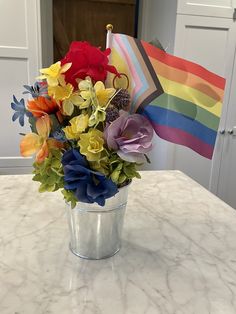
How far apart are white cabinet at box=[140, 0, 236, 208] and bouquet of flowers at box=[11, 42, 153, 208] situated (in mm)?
1509

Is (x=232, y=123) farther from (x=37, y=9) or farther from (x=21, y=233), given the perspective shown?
(x=21, y=233)

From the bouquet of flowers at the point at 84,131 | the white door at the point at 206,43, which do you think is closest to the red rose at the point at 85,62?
the bouquet of flowers at the point at 84,131

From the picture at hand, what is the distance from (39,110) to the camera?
66 cm

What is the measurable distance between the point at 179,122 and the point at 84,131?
22cm

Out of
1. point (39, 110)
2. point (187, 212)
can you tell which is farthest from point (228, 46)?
point (39, 110)

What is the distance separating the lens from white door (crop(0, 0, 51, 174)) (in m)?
1.79

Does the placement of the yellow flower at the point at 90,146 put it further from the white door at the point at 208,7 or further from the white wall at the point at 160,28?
the white door at the point at 208,7

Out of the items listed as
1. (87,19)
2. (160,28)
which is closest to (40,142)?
(160,28)

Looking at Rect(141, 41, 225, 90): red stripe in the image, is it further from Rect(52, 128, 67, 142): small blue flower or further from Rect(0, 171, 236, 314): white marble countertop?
Rect(0, 171, 236, 314): white marble countertop

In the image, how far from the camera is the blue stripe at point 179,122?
675 millimetres

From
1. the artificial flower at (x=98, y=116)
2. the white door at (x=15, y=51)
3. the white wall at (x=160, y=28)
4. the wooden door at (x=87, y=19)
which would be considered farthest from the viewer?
the wooden door at (x=87, y=19)

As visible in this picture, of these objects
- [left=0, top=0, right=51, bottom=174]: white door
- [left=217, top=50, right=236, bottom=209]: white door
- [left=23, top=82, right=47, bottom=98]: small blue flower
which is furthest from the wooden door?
[left=23, top=82, right=47, bottom=98]: small blue flower

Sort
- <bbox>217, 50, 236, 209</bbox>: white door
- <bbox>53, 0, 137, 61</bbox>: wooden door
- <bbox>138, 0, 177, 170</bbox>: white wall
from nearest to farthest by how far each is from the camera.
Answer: <bbox>138, 0, 177, 170</bbox>: white wall
<bbox>217, 50, 236, 209</bbox>: white door
<bbox>53, 0, 137, 61</bbox>: wooden door

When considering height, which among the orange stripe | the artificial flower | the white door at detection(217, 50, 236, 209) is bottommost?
the white door at detection(217, 50, 236, 209)
